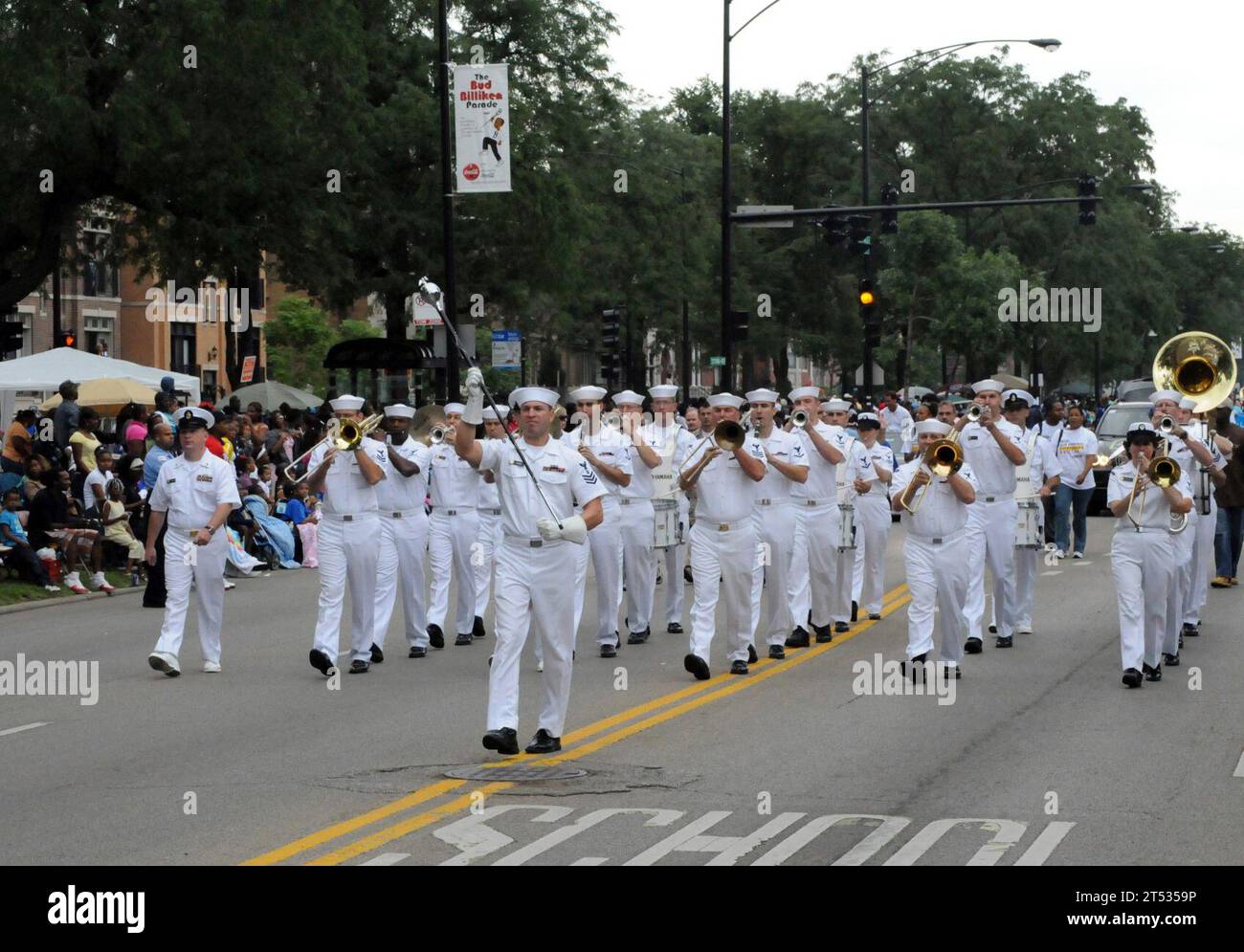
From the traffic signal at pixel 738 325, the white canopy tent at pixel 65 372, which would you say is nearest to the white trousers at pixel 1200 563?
the white canopy tent at pixel 65 372

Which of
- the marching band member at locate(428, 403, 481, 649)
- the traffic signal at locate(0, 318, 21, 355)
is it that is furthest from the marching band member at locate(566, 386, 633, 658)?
the traffic signal at locate(0, 318, 21, 355)

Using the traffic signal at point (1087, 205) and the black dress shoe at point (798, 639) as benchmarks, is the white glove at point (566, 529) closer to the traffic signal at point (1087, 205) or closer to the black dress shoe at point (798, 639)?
the black dress shoe at point (798, 639)

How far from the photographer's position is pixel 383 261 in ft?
150

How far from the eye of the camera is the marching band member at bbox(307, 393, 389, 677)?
1474 centimetres

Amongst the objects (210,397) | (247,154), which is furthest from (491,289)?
(247,154)

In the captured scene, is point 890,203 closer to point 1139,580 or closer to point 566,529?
point 1139,580

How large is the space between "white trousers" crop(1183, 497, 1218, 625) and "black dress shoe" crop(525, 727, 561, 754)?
7.15 m

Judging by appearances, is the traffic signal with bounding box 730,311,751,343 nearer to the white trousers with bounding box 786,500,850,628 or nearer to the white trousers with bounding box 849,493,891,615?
the white trousers with bounding box 849,493,891,615

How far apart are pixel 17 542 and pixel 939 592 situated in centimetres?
1107

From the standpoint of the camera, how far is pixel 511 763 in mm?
10547

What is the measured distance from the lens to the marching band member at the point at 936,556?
13.9 m

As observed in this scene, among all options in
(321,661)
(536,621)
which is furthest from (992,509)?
(536,621)

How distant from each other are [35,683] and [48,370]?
651 inches
